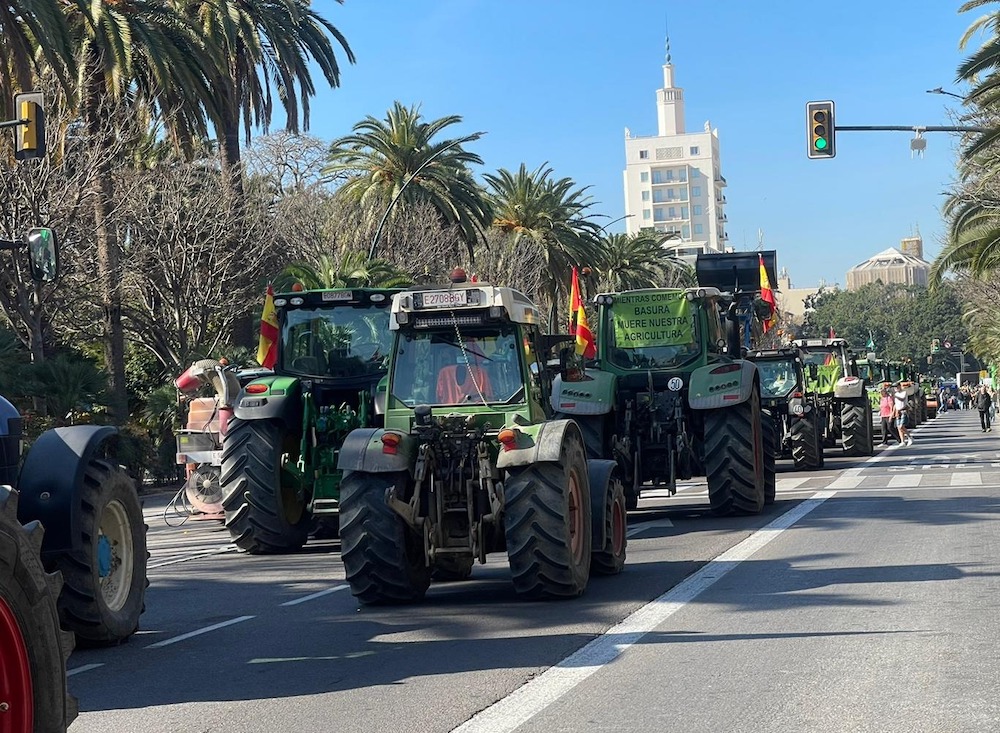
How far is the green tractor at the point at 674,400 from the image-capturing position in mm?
16594

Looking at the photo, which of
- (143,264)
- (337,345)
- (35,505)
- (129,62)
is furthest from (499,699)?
(143,264)

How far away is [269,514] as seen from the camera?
14.6 meters

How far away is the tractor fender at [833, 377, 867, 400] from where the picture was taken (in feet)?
98.9

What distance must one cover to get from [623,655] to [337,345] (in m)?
8.18

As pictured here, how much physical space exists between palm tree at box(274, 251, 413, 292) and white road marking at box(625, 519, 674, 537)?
625 inches

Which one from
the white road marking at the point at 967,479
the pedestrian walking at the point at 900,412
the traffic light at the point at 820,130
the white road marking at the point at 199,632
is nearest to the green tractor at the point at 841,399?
the pedestrian walking at the point at 900,412

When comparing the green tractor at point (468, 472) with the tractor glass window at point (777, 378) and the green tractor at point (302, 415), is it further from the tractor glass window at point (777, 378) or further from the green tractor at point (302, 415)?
the tractor glass window at point (777, 378)

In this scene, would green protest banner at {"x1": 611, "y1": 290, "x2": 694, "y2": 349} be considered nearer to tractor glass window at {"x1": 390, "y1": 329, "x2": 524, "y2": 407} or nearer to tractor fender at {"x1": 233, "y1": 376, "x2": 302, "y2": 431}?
tractor fender at {"x1": 233, "y1": 376, "x2": 302, "y2": 431}

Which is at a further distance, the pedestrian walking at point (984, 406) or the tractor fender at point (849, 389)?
the pedestrian walking at point (984, 406)

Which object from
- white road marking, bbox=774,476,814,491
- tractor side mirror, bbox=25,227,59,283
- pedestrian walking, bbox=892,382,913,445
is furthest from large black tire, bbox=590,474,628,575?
pedestrian walking, bbox=892,382,913,445

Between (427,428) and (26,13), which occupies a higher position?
(26,13)

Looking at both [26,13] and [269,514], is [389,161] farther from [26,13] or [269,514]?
[269,514]

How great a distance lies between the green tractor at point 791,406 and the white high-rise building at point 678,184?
5632 inches

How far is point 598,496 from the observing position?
444 inches
